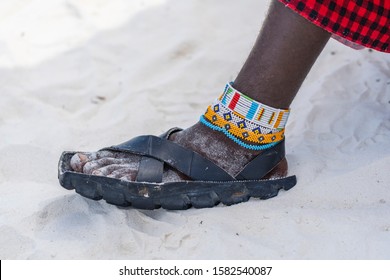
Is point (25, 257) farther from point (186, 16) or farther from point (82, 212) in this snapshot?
point (186, 16)

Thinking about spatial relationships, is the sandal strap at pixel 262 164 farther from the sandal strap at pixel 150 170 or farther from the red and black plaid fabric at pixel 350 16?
the red and black plaid fabric at pixel 350 16

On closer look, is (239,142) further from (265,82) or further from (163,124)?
(163,124)

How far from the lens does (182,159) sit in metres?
1.51

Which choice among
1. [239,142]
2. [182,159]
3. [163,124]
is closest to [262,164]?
[239,142]

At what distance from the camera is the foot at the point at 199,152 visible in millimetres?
1509

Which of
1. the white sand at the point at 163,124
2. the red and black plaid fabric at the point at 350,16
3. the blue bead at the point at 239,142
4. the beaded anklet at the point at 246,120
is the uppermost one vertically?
the red and black plaid fabric at the point at 350,16

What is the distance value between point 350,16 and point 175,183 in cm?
57

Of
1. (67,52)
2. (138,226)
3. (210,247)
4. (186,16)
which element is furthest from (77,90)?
(210,247)

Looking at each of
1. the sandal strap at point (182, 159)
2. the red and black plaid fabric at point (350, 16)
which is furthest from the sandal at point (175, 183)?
the red and black plaid fabric at point (350, 16)

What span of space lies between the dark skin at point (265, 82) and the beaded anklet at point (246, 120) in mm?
16

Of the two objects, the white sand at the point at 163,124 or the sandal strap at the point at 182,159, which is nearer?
the white sand at the point at 163,124

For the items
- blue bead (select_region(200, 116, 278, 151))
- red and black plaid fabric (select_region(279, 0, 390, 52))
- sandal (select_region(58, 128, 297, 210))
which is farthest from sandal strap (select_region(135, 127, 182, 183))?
red and black plaid fabric (select_region(279, 0, 390, 52))
